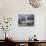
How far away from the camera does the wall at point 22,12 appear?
12.4ft

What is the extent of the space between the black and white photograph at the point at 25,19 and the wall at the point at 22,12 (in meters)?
0.10

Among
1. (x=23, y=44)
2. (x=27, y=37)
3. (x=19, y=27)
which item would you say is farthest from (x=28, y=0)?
(x=23, y=44)

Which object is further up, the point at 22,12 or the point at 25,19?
the point at 22,12

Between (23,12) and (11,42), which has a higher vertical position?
(23,12)

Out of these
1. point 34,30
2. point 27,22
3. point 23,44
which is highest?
point 27,22

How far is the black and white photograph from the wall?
10cm

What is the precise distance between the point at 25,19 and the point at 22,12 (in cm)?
24

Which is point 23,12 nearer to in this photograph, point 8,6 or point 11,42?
point 8,6

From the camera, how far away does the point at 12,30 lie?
3799mm

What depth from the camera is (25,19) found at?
3.83 metres

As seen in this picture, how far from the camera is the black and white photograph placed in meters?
3.81

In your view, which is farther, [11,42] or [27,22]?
[27,22]

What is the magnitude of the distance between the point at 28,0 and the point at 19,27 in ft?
3.01

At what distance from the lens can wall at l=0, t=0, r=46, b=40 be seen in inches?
149
